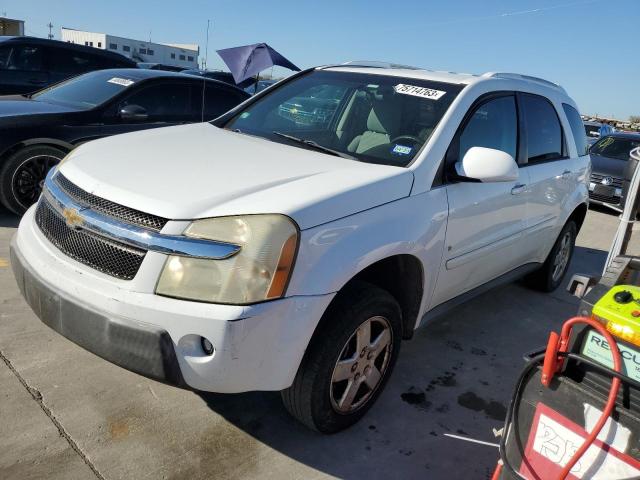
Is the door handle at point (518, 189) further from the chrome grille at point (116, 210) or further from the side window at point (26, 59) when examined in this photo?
the side window at point (26, 59)

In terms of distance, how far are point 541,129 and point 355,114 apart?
1488 mm

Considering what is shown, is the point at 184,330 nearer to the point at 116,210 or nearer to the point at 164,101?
the point at 116,210

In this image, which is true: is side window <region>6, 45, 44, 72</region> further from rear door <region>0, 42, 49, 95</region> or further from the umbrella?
the umbrella

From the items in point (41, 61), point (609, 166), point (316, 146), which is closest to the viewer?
point (316, 146)

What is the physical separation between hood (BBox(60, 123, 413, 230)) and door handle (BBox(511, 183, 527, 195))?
1.08 metres

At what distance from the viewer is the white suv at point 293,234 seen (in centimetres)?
204

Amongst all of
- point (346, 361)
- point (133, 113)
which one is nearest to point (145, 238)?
point (346, 361)

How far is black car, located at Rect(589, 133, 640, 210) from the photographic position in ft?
31.4

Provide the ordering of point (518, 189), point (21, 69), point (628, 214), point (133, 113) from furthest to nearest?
point (21, 69) → point (133, 113) → point (518, 189) → point (628, 214)

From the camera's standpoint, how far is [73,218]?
7.54 feet

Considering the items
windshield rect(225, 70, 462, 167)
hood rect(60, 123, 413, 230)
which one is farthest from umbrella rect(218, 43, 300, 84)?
hood rect(60, 123, 413, 230)

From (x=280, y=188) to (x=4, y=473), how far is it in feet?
5.07

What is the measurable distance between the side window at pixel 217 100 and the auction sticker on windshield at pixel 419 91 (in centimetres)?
343

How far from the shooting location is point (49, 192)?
8.54 feet
